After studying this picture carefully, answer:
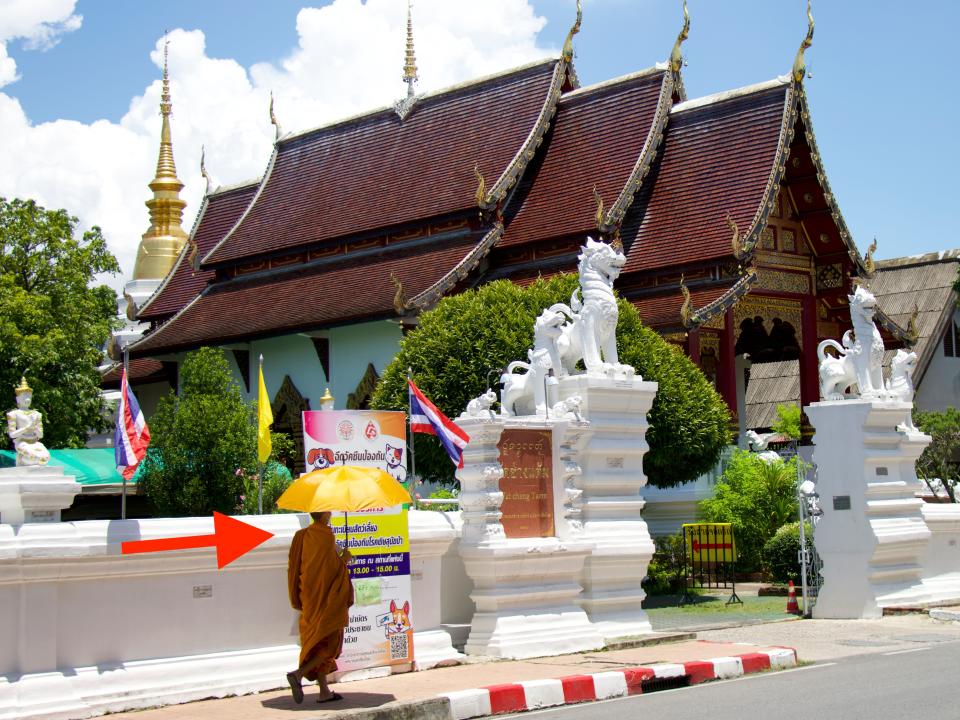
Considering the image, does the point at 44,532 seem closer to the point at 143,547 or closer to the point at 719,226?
the point at 143,547

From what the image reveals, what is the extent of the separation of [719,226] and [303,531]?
17466mm

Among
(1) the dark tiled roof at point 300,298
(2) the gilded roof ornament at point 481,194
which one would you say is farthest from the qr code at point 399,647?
(2) the gilded roof ornament at point 481,194

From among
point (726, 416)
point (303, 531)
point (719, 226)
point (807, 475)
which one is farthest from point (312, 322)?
point (303, 531)

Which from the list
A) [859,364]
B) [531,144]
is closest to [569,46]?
[531,144]

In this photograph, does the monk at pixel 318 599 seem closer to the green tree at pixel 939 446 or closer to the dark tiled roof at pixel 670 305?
the dark tiled roof at pixel 670 305

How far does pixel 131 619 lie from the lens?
8.80m

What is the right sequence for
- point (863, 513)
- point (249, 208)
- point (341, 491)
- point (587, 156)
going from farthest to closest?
point (249, 208) → point (587, 156) → point (863, 513) → point (341, 491)

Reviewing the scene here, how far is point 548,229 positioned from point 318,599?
62.0 feet

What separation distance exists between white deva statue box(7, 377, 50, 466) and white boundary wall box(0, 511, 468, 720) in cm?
49

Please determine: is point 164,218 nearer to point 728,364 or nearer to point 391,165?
point 391,165

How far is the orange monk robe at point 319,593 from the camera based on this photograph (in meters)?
8.63

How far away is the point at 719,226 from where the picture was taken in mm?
25141

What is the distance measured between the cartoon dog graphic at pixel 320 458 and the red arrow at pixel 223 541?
2.11ft

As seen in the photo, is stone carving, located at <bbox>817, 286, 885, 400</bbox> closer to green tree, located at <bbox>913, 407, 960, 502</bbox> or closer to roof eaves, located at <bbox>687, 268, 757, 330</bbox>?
roof eaves, located at <bbox>687, 268, 757, 330</bbox>
